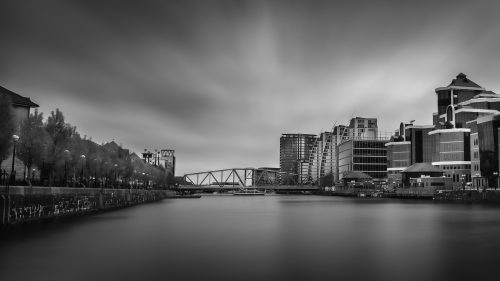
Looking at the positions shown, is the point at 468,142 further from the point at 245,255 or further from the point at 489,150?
the point at 245,255

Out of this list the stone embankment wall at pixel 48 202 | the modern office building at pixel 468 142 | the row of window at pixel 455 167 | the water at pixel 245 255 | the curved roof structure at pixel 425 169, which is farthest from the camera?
the curved roof structure at pixel 425 169

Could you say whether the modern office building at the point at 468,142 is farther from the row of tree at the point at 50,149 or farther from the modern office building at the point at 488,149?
the row of tree at the point at 50,149

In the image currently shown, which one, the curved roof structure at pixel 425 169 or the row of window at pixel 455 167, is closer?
the row of window at pixel 455 167

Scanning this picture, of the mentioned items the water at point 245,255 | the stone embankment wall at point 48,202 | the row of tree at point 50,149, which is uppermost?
the row of tree at point 50,149

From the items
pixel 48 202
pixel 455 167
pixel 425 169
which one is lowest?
pixel 48 202

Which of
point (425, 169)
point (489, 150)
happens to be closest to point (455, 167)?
point (425, 169)

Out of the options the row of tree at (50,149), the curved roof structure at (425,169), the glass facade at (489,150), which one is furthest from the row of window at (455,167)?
the row of tree at (50,149)

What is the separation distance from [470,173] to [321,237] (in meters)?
152

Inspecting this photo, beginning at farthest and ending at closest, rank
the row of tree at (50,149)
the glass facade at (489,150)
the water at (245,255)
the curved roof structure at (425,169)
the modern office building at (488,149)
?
the curved roof structure at (425,169), the glass facade at (489,150), the modern office building at (488,149), the row of tree at (50,149), the water at (245,255)

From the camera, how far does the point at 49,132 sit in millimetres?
64750

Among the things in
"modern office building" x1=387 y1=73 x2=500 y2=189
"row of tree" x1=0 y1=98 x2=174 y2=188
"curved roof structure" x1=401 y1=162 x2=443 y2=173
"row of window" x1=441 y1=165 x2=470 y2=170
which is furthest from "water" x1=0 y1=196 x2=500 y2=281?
"curved roof structure" x1=401 y1=162 x2=443 y2=173

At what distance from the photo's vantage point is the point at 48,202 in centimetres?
4794

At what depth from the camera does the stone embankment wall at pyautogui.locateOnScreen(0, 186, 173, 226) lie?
37500 millimetres

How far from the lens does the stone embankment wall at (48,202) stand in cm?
3750
